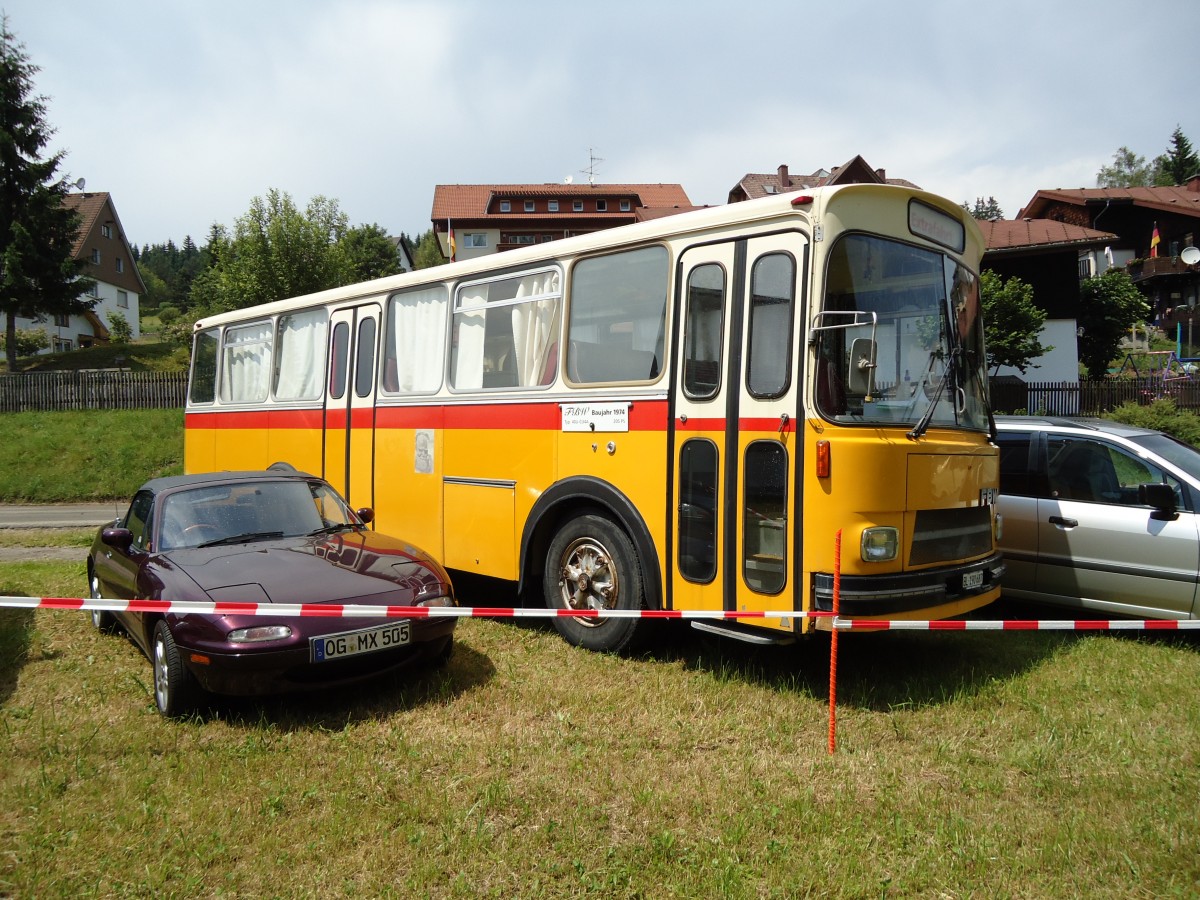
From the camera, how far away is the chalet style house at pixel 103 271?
188 ft

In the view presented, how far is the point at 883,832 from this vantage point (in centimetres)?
380

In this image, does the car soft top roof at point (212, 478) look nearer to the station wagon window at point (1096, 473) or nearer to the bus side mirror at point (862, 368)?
the bus side mirror at point (862, 368)

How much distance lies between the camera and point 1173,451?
735 cm

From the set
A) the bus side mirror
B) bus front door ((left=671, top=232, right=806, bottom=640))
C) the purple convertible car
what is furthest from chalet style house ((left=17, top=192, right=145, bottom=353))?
the bus side mirror

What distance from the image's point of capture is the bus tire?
20.6 ft

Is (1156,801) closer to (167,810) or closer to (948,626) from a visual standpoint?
(948,626)

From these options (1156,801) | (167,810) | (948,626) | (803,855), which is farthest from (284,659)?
(1156,801)

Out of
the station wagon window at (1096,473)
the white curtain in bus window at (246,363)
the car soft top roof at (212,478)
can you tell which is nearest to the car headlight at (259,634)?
the car soft top roof at (212,478)

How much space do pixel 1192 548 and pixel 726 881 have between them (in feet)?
17.2

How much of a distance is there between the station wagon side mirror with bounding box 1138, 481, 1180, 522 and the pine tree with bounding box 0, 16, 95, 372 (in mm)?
39667

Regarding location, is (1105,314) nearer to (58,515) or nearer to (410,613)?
(58,515)

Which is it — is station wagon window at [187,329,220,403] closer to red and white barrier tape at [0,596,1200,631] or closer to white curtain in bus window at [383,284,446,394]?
white curtain in bus window at [383,284,446,394]

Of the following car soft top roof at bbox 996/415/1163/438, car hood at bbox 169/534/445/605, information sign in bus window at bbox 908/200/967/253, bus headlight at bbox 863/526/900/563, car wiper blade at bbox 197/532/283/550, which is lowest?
car hood at bbox 169/534/445/605

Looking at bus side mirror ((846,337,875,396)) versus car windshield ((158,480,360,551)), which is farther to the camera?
car windshield ((158,480,360,551))
